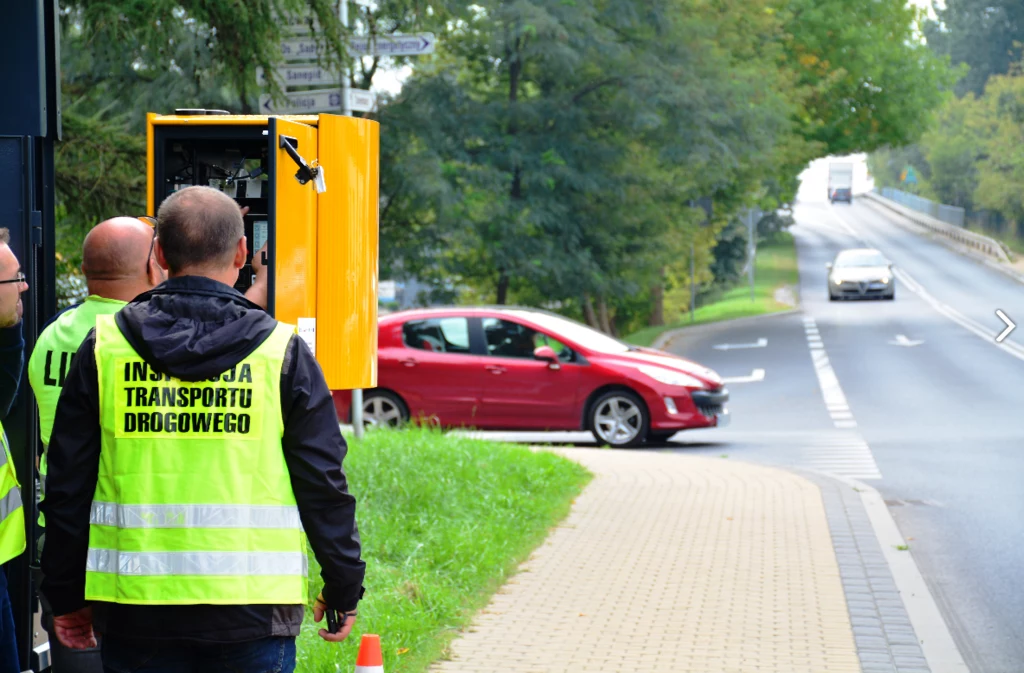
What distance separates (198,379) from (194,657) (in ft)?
2.00

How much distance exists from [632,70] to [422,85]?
16.6ft

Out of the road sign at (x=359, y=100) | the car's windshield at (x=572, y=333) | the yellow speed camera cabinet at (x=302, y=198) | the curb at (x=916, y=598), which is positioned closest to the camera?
the yellow speed camera cabinet at (x=302, y=198)

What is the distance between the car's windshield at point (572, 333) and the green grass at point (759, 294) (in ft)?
61.0

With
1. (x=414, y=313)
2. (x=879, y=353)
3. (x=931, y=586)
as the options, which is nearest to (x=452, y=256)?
(x=879, y=353)

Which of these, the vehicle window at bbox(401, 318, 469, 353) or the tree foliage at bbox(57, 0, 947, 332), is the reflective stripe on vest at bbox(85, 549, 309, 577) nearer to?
the vehicle window at bbox(401, 318, 469, 353)

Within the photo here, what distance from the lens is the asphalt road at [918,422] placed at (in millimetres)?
8758

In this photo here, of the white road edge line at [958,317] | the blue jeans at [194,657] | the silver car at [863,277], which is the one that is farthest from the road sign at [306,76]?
→ the silver car at [863,277]

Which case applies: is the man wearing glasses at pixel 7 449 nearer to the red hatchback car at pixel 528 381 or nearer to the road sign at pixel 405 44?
the road sign at pixel 405 44

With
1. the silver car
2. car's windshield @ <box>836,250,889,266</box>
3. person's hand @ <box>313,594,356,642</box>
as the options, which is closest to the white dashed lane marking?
person's hand @ <box>313,594,356,642</box>

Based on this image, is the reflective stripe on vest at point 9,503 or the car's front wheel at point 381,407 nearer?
the reflective stripe on vest at point 9,503

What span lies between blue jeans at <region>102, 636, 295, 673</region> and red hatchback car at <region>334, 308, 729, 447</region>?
1255 cm

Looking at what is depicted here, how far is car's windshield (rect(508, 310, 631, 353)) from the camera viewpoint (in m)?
16.1

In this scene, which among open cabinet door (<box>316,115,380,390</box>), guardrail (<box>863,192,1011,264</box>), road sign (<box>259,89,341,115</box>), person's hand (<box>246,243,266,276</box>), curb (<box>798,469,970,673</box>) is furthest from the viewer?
guardrail (<box>863,192,1011,264</box>)

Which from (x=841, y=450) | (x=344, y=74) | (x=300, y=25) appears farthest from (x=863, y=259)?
(x=300, y=25)
